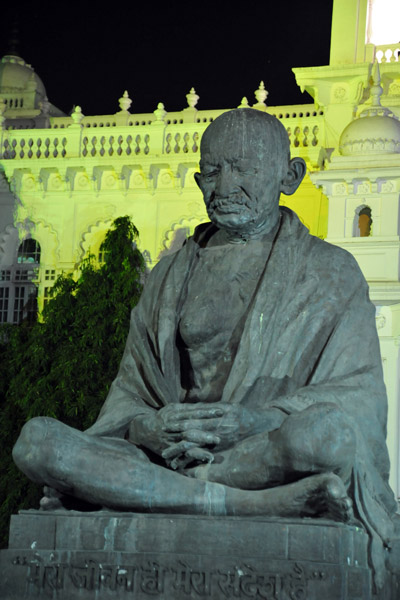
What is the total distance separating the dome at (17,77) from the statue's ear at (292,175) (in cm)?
3195

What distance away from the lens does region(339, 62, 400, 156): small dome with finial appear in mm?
27109

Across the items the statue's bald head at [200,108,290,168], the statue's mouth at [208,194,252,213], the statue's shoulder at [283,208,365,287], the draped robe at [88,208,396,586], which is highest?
the statue's bald head at [200,108,290,168]

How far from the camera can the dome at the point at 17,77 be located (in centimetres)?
3853

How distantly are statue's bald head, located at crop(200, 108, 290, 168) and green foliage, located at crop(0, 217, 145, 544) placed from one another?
53.3 feet

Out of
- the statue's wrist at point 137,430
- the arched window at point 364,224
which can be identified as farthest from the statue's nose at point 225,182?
the arched window at point 364,224

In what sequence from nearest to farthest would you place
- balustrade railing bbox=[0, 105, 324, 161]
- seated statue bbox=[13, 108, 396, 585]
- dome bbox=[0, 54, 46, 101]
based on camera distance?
seated statue bbox=[13, 108, 396, 585], balustrade railing bbox=[0, 105, 324, 161], dome bbox=[0, 54, 46, 101]

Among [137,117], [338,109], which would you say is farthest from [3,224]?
[338,109]

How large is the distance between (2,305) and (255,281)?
87.6 feet

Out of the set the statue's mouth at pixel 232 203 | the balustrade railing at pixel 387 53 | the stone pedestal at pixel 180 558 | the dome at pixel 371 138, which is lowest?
the stone pedestal at pixel 180 558

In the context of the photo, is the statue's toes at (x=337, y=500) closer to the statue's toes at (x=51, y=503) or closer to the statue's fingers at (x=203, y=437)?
the statue's fingers at (x=203, y=437)

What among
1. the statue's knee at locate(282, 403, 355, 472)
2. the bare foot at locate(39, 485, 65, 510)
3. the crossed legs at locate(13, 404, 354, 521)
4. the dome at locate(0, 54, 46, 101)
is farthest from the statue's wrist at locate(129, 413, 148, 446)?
the dome at locate(0, 54, 46, 101)

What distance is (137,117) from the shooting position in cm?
3266

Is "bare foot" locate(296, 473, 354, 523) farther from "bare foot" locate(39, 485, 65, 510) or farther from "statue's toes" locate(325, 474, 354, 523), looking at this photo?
"bare foot" locate(39, 485, 65, 510)

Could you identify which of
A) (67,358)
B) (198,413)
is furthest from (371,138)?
(198,413)
